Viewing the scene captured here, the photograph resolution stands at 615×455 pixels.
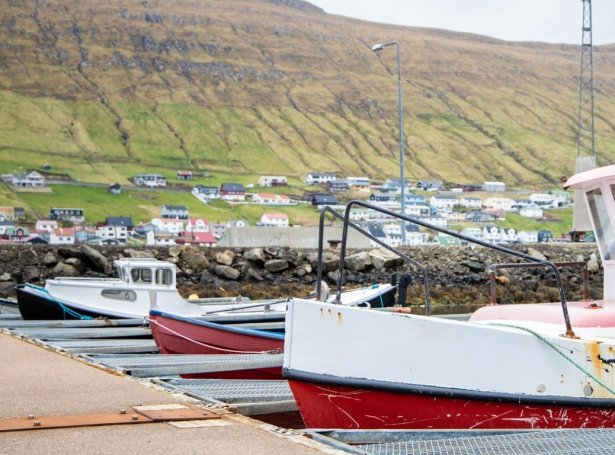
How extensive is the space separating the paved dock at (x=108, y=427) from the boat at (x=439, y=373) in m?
1.15

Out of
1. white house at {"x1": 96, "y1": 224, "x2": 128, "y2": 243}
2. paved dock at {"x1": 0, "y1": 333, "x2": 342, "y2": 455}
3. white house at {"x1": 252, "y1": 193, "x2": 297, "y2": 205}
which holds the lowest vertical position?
white house at {"x1": 96, "y1": 224, "x2": 128, "y2": 243}

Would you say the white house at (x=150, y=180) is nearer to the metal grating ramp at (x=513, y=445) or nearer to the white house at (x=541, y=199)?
the white house at (x=541, y=199)

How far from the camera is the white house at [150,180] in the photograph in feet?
494

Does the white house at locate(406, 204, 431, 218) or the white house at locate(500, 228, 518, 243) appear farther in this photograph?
the white house at locate(406, 204, 431, 218)

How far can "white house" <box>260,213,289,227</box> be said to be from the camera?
130 meters

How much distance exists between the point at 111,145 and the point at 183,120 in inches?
991

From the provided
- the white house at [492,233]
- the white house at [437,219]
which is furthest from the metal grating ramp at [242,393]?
the white house at [437,219]

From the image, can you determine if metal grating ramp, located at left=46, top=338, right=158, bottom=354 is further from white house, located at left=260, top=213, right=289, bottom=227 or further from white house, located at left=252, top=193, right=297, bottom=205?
white house, located at left=252, top=193, right=297, bottom=205

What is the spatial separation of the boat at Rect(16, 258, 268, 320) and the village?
73468 mm

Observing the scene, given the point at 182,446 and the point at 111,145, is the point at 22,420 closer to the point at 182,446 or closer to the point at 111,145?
the point at 182,446

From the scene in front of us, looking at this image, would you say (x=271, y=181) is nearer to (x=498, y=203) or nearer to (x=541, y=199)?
(x=498, y=203)

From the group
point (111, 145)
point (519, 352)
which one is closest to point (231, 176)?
point (111, 145)

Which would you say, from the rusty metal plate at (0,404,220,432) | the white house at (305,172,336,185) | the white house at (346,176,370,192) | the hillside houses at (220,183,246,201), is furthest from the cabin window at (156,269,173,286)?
the white house at (305,172,336,185)

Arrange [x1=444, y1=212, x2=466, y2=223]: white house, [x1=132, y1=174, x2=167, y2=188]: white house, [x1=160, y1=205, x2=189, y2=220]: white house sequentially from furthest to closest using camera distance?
[x1=444, y1=212, x2=466, y2=223]: white house
[x1=132, y1=174, x2=167, y2=188]: white house
[x1=160, y1=205, x2=189, y2=220]: white house
